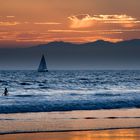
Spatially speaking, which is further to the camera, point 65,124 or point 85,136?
point 65,124

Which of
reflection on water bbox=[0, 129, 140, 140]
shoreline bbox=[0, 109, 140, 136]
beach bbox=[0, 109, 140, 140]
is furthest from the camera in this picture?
shoreline bbox=[0, 109, 140, 136]

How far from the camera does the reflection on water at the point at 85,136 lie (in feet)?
62.2

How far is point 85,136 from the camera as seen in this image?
63.7 ft

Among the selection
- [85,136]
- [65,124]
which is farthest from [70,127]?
[85,136]

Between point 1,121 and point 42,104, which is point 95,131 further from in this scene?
point 42,104

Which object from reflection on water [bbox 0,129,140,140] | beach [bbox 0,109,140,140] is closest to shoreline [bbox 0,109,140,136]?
beach [bbox 0,109,140,140]

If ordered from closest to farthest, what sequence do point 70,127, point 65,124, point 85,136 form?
1. point 85,136
2. point 70,127
3. point 65,124

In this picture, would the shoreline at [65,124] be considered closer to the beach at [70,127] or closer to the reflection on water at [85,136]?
the beach at [70,127]

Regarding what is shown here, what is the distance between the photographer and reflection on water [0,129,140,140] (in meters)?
19.0

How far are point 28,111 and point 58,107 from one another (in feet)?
10.8

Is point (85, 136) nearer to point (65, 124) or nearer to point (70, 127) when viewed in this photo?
point (70, 127)

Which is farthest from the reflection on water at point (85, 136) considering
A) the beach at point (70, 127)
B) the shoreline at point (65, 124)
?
the shoreline at point (65, 124)

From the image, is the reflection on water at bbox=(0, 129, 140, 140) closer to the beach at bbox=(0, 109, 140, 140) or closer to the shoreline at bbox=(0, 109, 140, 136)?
the beach at bbox=(0, 109, 140, 140)

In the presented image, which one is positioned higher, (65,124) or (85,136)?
Result: (65,124)
